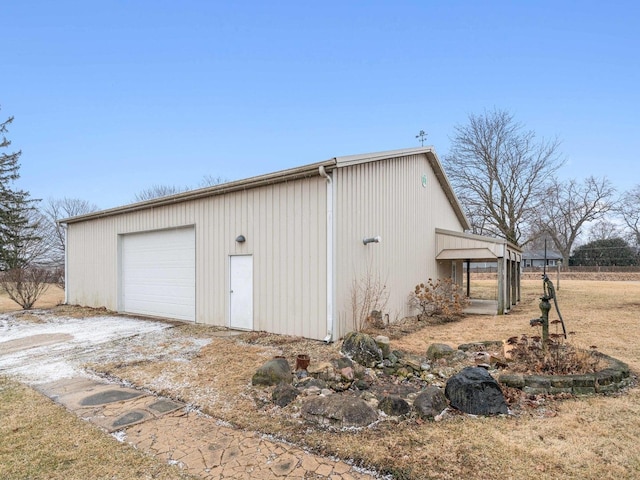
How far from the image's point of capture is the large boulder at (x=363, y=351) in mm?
5129

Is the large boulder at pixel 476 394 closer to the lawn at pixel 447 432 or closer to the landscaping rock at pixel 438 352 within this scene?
the lawn at pixel 447 432

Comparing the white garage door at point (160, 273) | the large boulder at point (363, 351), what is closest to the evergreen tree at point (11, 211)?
the white garage door at point (160, 273)

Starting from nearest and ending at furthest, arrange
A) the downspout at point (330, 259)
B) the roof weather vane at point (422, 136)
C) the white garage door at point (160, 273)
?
1. the downspout at point (330, 259)
2. the white garage door at point (160, 273)
3. the roof weather vane at point (422, 136)

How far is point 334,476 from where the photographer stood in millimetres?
2588

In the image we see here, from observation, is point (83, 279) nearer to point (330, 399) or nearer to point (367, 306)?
point (367, 306)

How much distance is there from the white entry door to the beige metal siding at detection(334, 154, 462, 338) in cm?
232

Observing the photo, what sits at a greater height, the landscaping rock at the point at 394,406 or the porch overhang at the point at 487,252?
the porch overhang at the point at 487,252

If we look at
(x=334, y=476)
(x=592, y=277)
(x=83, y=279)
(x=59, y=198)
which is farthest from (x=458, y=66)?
(x=59, y=198)

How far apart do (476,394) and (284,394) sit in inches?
79.9

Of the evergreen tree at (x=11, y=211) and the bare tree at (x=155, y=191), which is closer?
the evergreen tree at (x=11, y=211)

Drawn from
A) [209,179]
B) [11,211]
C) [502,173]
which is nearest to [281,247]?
[502,173]

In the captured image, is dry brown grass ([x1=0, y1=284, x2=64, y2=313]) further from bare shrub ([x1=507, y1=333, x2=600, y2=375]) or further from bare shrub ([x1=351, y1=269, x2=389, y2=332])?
bare shrub ([x1=507, y1=333, x2=600, y2=375])

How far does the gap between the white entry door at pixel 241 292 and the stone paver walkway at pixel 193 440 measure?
12.3 ft

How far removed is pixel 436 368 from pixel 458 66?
41.6ft
